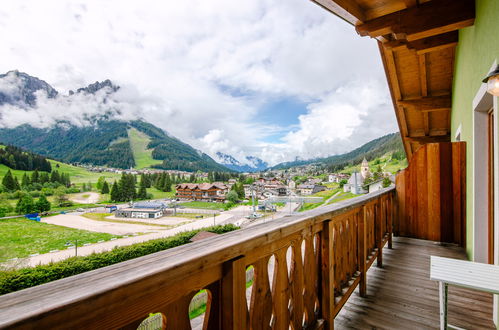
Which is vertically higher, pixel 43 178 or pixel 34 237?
pixel 43 178

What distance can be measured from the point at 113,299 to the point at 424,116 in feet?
27.5

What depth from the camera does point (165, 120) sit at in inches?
2734

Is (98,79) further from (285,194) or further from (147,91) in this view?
(285,194)

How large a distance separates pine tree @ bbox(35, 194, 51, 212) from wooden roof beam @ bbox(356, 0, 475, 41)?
13.2 metres

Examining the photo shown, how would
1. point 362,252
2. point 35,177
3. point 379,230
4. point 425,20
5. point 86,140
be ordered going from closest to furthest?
point 362,252 < point 425,20 < point 379,230 < point 35,177 < point 86,140

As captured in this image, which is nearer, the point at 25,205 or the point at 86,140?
the point at 25,205

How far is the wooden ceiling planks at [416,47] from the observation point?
3062 mm

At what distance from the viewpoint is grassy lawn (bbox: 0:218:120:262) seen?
1256cm

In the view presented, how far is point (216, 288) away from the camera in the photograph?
0.96 m

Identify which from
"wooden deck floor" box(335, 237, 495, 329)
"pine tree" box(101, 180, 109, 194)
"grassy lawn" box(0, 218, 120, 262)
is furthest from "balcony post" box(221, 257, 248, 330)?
"pine tree" box(101, 180, 109, 194)

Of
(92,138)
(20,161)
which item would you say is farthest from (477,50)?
(92,138)

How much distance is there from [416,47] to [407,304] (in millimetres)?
3874

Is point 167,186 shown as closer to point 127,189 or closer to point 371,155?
point 127,189

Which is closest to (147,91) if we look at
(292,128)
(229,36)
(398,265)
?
(292,128)
